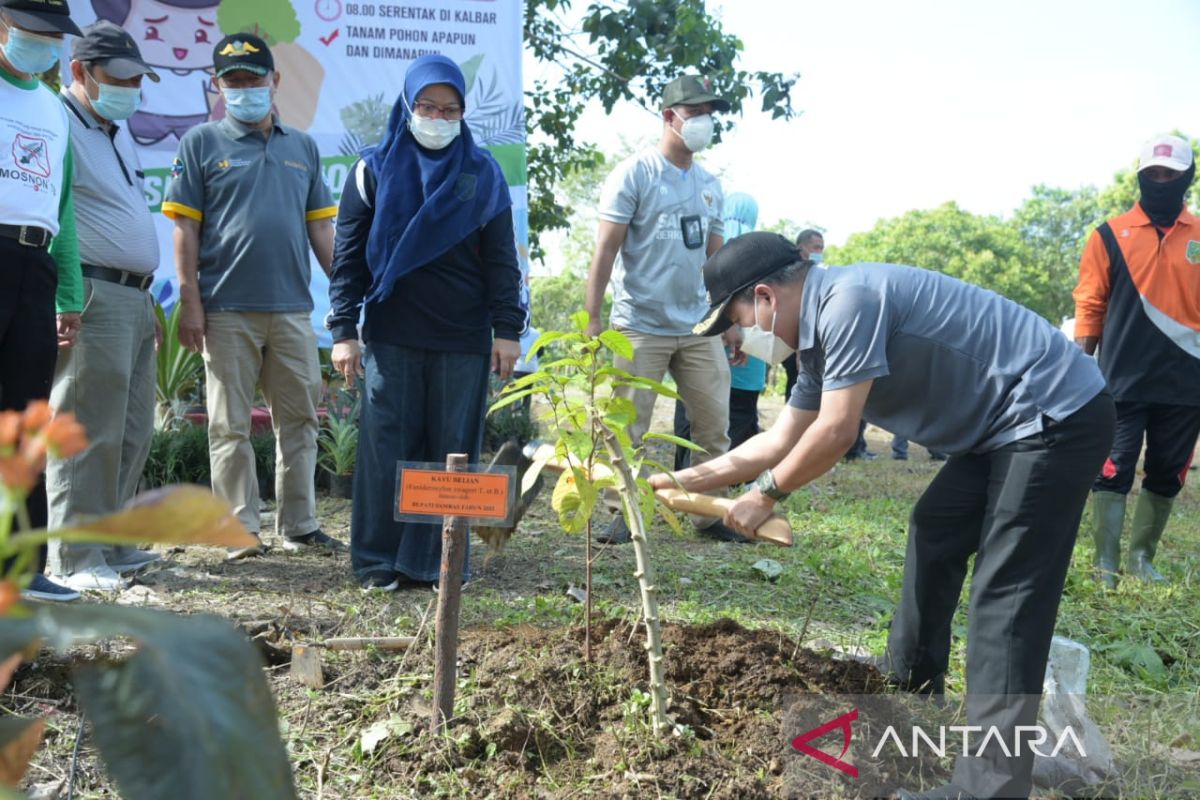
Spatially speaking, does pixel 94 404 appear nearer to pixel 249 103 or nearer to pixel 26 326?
pixel 26 326

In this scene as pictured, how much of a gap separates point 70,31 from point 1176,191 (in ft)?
13.9

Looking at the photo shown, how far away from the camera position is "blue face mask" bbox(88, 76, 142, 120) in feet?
13.3

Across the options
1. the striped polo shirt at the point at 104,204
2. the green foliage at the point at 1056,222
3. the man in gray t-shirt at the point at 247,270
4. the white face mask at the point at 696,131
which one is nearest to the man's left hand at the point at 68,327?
the striped polo shirt at the point at 104,204

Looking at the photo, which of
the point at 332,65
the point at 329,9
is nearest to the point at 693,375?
the point at 332,65

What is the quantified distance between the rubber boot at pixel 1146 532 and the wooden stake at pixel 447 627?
3.41 m

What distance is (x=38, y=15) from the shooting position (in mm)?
3479

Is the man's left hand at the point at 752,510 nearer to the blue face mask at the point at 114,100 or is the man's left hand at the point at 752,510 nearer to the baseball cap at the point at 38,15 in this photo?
the baseball cap at the point at 38,15

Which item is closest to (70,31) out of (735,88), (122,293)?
(122,293)

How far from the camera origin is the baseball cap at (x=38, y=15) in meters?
3.45

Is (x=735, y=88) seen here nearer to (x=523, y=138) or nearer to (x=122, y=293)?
(x=523, y=138)

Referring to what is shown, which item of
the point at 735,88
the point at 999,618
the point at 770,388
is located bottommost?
the point at 770,388

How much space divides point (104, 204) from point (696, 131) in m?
2.58

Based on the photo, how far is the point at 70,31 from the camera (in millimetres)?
3568

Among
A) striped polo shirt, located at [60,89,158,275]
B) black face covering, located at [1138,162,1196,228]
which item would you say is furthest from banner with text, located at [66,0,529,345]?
black face covering, located at [1138,162,1196,228]
